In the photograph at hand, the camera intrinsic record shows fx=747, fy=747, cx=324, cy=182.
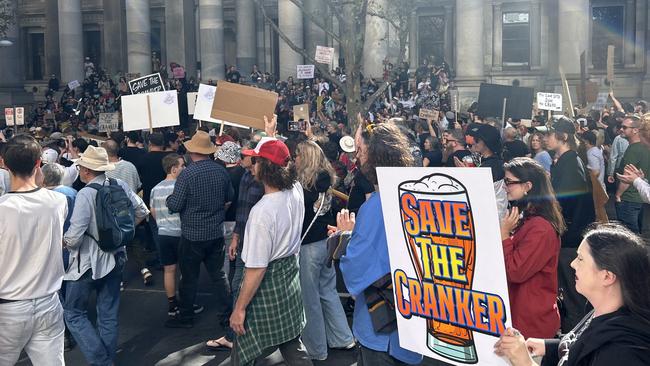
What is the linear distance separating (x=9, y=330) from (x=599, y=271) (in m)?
3.48

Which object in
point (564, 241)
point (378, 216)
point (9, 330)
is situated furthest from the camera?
point (564, 241)

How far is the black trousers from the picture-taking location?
737 centimetres

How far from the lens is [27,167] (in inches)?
187

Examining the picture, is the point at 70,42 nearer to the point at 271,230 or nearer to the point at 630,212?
the point at 630,212

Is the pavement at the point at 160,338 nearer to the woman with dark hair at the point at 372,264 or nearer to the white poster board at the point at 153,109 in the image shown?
the woman with dark hair at the point at 372,264

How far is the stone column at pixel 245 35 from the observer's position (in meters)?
32.2

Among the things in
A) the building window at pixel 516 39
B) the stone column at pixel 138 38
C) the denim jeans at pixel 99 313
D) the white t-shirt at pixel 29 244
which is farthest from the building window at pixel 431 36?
the white t-shirt at pixel 29 244

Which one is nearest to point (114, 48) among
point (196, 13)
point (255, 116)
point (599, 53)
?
point (196, 13)

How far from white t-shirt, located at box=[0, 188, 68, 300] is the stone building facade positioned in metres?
21.0

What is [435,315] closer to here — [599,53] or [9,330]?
[9,330]

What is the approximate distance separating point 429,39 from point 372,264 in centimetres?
2951

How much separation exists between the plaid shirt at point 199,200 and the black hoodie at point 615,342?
5.01 meters

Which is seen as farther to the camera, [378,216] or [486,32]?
[486,32]

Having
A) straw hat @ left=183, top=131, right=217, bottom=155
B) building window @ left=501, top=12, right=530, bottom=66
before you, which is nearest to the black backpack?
straw hat @ left=183, top=131, right=217, bottom=155
